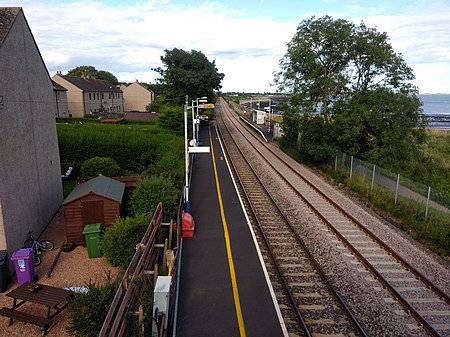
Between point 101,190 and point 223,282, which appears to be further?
point 101,190

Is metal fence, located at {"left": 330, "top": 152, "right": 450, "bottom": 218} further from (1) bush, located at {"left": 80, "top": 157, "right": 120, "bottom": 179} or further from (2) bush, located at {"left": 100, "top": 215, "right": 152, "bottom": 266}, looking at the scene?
(1) bush, located at {"left": 80, "top": 157, "right": 120, "bottom": 179}

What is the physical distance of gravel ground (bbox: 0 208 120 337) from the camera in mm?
9273

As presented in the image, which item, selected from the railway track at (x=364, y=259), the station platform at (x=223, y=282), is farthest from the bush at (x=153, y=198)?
the railway track at (x=364, y=259)

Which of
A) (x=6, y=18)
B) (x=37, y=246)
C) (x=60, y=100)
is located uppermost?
(x=6, y=18)

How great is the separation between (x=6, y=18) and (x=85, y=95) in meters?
48.8

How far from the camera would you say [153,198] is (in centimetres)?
1512

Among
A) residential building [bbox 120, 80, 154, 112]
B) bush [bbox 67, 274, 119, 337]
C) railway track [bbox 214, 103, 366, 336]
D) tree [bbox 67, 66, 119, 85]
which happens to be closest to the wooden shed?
railway track [bbox 214, 103, 366, 336]

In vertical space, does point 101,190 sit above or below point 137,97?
below

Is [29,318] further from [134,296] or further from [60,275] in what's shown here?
[60,275]

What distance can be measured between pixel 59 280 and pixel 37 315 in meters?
2.13

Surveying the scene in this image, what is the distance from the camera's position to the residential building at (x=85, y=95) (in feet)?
191

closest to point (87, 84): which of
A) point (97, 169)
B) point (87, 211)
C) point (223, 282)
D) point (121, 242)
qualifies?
point (97, 169)

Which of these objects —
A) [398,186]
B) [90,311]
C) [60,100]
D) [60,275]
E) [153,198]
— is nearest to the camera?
[90,311]

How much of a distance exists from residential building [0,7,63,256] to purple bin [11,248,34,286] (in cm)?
71
